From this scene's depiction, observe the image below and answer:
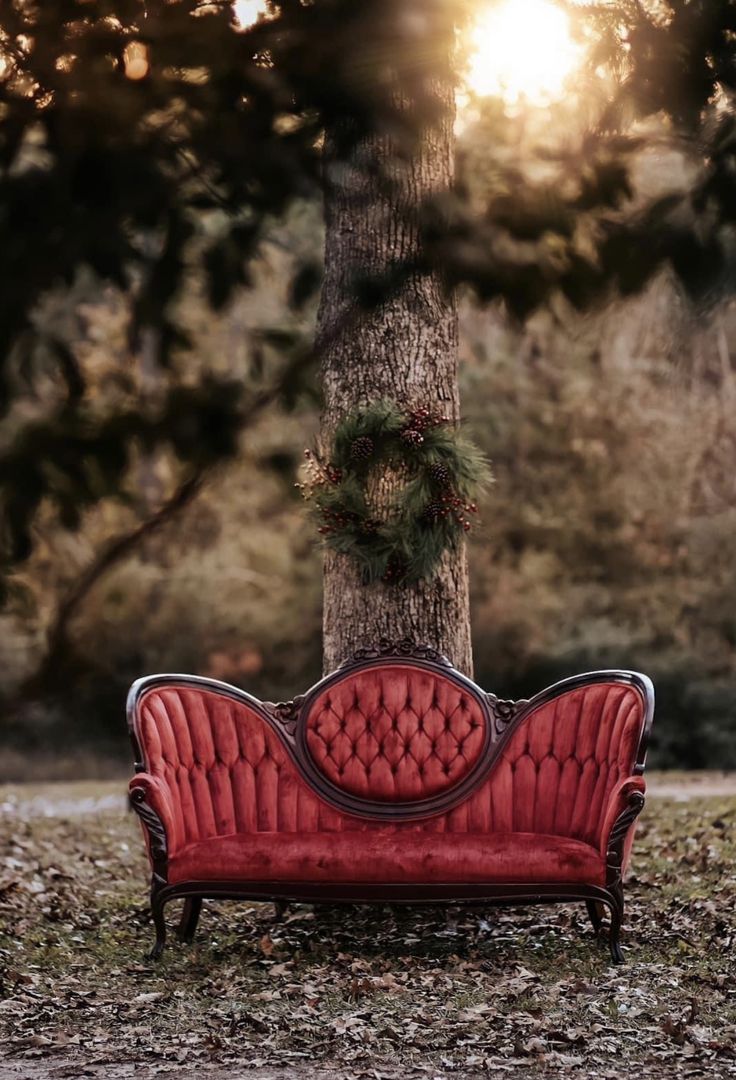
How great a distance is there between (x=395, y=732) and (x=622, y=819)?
107 cm

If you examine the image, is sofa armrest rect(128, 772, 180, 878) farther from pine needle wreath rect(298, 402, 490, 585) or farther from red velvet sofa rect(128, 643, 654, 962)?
pine needle wreath rect(298, 402, 490, 585)

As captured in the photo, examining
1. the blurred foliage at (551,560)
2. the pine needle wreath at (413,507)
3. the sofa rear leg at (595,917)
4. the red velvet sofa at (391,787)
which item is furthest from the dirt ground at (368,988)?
the blurred foliage at (551,560)

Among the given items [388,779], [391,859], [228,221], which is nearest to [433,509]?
[388,779]

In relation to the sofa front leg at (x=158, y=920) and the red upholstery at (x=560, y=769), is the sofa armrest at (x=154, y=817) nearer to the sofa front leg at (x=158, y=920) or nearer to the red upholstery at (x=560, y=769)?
the sofa front leg at (x=158, y=920)

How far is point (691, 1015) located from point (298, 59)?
353 cm

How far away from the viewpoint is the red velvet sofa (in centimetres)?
498

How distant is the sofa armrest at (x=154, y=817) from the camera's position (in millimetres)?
5062

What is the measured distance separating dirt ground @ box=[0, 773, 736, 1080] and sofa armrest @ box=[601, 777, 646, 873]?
38 centimetres

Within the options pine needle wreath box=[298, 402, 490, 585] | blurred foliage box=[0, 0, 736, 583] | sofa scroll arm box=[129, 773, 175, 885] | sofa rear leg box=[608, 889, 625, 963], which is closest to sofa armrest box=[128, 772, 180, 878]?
sofa scroll arm box=[129, 773, 175, 885]

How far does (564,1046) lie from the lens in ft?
12.9

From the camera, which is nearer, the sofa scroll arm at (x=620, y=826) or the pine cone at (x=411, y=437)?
the sofa scroll arm at (x=620, y=826)

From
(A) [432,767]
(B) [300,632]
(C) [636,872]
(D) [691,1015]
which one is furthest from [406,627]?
(B) [300,632]

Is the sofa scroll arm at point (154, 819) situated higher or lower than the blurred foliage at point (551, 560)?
lower

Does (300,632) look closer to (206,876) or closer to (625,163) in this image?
(206,876)
